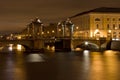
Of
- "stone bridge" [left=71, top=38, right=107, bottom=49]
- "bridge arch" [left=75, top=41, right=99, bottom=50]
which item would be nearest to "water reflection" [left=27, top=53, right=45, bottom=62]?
"stone bridge" [left=71, top=38, right=107, bottom=49]

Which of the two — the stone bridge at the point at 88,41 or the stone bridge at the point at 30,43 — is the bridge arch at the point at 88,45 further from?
the stone bridge at the point at 30,43

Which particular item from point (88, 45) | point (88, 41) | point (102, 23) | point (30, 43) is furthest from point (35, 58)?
point (102, 23)

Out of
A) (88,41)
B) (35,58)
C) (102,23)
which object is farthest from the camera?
(102,23)

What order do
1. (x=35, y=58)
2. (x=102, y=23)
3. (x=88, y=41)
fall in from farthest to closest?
(x=102, y=23), (x=88, y=41), (x=35, y=58)

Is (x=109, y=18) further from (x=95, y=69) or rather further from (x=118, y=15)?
(x=95, y=69)

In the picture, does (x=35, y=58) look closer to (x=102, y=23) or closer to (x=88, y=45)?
(x=88, y=45)

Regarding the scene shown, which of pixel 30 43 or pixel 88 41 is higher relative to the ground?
pixel 88 41

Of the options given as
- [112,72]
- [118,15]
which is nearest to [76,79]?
[112,72]

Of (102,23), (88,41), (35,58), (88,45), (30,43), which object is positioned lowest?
(35,58)

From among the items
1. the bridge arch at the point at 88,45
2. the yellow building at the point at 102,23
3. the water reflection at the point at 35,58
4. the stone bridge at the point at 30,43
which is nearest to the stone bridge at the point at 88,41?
the bridge arch at the point at 88,45

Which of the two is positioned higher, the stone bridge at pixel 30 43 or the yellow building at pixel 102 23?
the yellow building at pixel 102 23

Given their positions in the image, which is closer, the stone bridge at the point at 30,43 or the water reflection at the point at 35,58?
the water reflection at the point at 35,58

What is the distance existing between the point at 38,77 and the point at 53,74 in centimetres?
200

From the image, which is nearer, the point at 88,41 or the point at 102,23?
the point at 88,41
